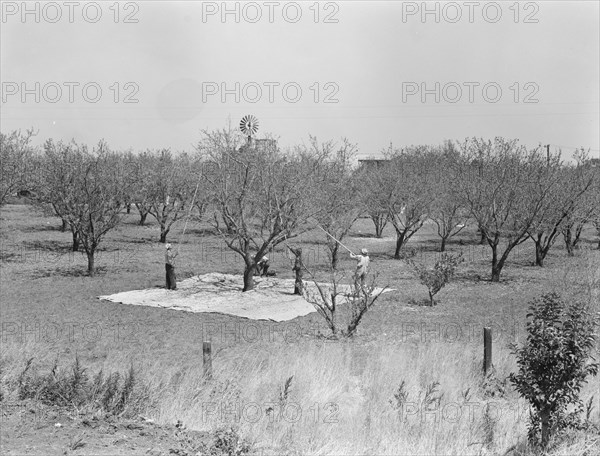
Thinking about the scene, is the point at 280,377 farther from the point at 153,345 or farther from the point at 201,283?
the point at 201,283

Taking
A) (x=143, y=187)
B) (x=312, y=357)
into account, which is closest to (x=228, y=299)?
(x=312, y=357)

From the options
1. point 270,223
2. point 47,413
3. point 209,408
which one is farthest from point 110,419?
point 270,223

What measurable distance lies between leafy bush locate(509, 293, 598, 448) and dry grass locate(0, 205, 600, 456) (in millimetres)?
285

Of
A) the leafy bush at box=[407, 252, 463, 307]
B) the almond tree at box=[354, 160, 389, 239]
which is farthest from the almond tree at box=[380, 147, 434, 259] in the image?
the leafy bush at box=[407, 252, 463, 307]

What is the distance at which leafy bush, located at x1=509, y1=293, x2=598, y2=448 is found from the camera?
6039mm

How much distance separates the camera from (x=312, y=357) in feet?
31.7

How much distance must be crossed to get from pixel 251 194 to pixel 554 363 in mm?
12599

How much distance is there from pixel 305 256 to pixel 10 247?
11.9 m

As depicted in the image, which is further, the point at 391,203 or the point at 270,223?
the point at 391,203

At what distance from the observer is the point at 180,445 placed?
18.9 feet

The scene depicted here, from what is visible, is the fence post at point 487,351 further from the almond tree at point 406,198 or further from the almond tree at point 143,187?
the almond tree at point 143,187

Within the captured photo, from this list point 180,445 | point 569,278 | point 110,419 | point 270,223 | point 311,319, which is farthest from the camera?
point 569,278

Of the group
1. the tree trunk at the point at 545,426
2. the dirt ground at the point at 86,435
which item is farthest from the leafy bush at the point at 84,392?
the tree trunk at the point at 545,426

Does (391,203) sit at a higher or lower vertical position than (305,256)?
higher
